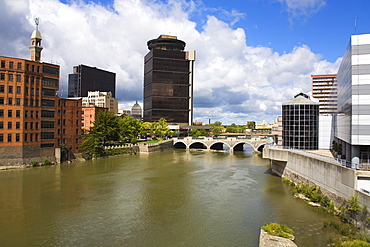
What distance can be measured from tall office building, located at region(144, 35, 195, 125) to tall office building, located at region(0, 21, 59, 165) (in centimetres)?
11049

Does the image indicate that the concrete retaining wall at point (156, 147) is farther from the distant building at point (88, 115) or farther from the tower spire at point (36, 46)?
the tower spire at point (36, 46)

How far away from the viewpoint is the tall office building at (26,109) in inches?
2447

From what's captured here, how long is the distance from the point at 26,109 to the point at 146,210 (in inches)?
1735

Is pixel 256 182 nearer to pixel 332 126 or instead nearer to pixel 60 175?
pixel 332 126

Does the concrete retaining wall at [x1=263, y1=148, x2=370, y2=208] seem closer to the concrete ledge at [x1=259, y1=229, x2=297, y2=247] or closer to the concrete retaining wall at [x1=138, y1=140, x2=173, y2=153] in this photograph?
the concrete ledge at [x1=259, y1=229, x2=297, y2=247]

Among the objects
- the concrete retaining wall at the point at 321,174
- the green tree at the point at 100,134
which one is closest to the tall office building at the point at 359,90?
the concrete retaining wall at the point at 321,174

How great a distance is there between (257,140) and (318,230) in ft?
279

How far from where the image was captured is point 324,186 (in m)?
37.2

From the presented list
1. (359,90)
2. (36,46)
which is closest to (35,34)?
(36,46)

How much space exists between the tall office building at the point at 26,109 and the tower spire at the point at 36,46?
7.03 meters

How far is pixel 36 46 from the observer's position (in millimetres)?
73812

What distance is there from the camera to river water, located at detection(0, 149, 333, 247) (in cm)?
2825

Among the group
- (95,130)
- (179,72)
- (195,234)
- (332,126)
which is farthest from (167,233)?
(179,72)

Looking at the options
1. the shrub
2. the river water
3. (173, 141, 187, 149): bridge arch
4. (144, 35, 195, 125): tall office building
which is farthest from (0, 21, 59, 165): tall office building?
(144, 35, 195, 125): tall office building
